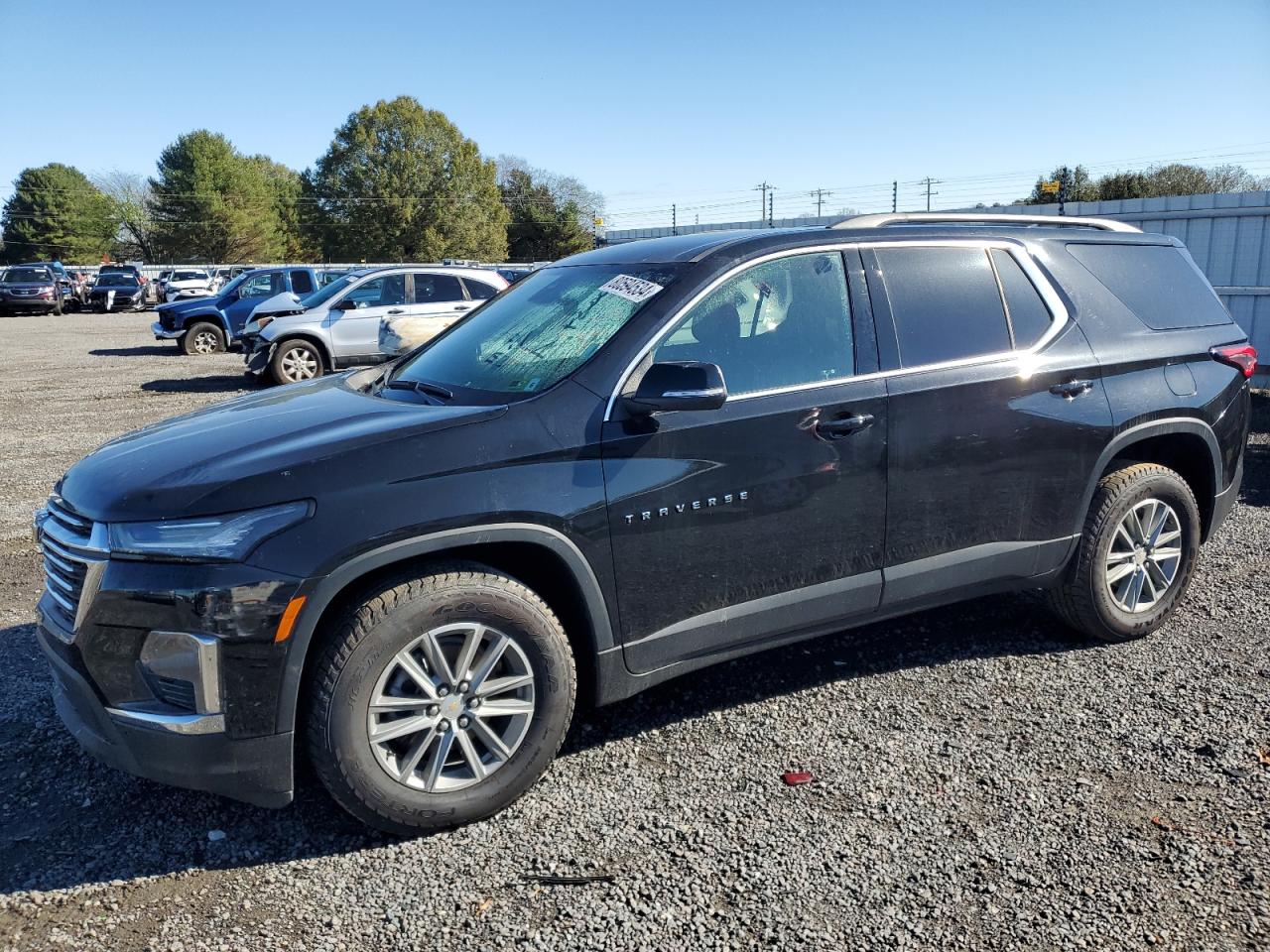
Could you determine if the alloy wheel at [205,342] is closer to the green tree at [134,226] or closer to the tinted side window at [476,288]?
the tinted side window at [476,288]

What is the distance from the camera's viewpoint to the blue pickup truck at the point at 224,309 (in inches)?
772

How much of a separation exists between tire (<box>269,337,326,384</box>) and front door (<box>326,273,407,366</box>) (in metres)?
0.31

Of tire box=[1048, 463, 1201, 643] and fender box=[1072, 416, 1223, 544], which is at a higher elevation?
fender box=[1072, 416, 1223, 544]

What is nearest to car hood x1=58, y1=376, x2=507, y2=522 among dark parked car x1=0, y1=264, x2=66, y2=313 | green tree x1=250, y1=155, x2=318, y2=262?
dark parked car x1=0, y1=264, x2=66, y2=313

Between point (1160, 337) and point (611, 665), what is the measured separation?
2990mm

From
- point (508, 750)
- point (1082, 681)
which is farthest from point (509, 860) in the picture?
point (1082, 681)

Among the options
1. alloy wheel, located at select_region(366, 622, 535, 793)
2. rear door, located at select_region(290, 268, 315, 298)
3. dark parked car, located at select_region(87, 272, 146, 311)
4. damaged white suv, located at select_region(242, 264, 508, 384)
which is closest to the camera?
alloy wheel, located at select_region(366, 622, 535, 793)

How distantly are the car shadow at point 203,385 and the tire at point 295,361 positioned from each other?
0.68 metres

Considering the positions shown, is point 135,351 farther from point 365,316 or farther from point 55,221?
point 55,221

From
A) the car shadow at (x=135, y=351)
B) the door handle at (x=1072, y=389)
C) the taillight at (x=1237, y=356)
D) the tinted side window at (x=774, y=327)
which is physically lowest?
the car shadow at (x=135, y=351)

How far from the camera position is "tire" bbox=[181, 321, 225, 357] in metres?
20.1

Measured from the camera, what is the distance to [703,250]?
3.76 meters

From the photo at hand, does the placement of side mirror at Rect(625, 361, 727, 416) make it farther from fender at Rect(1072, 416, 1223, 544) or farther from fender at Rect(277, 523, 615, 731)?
fender at Rect(1072, 416, 1223, 544)

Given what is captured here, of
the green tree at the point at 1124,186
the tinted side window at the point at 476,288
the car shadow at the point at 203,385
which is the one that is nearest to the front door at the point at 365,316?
the tinted side window at the point at 476,288
